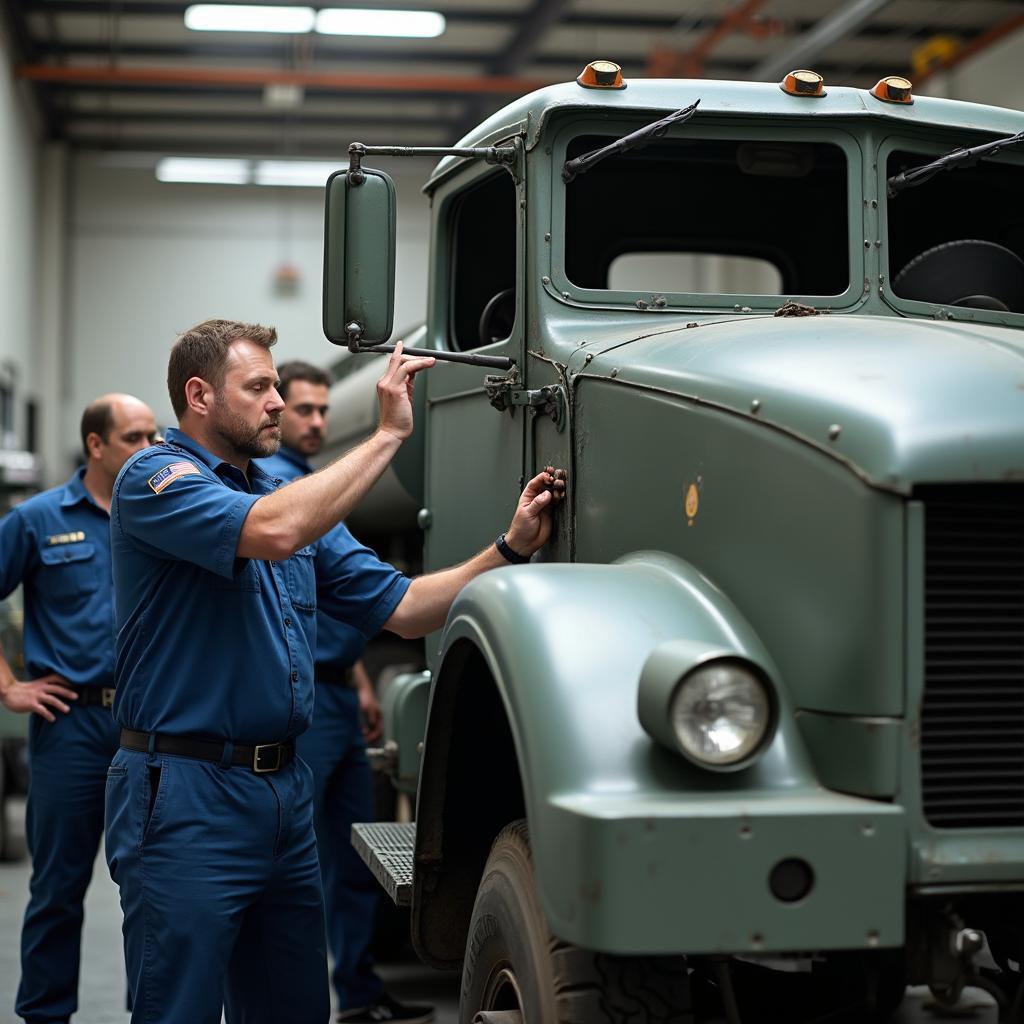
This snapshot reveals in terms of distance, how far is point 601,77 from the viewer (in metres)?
3.81

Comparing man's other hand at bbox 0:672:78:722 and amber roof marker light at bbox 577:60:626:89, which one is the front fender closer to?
amber roof marker light at bbox 577:60:626:89

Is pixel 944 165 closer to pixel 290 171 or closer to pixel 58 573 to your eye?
pixel 58 573

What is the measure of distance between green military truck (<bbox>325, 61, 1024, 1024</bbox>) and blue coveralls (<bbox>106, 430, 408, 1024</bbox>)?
0.30 m

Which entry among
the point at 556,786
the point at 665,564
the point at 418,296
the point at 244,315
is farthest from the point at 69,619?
the point at 244,315

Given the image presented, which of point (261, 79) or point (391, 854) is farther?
point (261, 79)

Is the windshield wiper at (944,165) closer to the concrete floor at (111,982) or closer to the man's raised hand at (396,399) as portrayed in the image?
the man's raised hand at (396,399)

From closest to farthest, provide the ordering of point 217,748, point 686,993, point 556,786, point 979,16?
1. point 556,786
2. point 686,993
3. point 217,748
4. point 979,16

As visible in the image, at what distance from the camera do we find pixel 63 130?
20062 mm

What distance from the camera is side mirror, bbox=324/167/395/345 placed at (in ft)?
11.7

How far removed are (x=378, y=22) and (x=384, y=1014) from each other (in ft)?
41.0

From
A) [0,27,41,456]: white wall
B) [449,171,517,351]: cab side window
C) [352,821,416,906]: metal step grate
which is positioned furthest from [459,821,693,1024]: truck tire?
[0,27,41,456]: white wall

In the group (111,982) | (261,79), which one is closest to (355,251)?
(111,982)

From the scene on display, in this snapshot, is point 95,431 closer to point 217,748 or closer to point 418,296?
point 217,748

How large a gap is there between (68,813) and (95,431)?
127 cm
